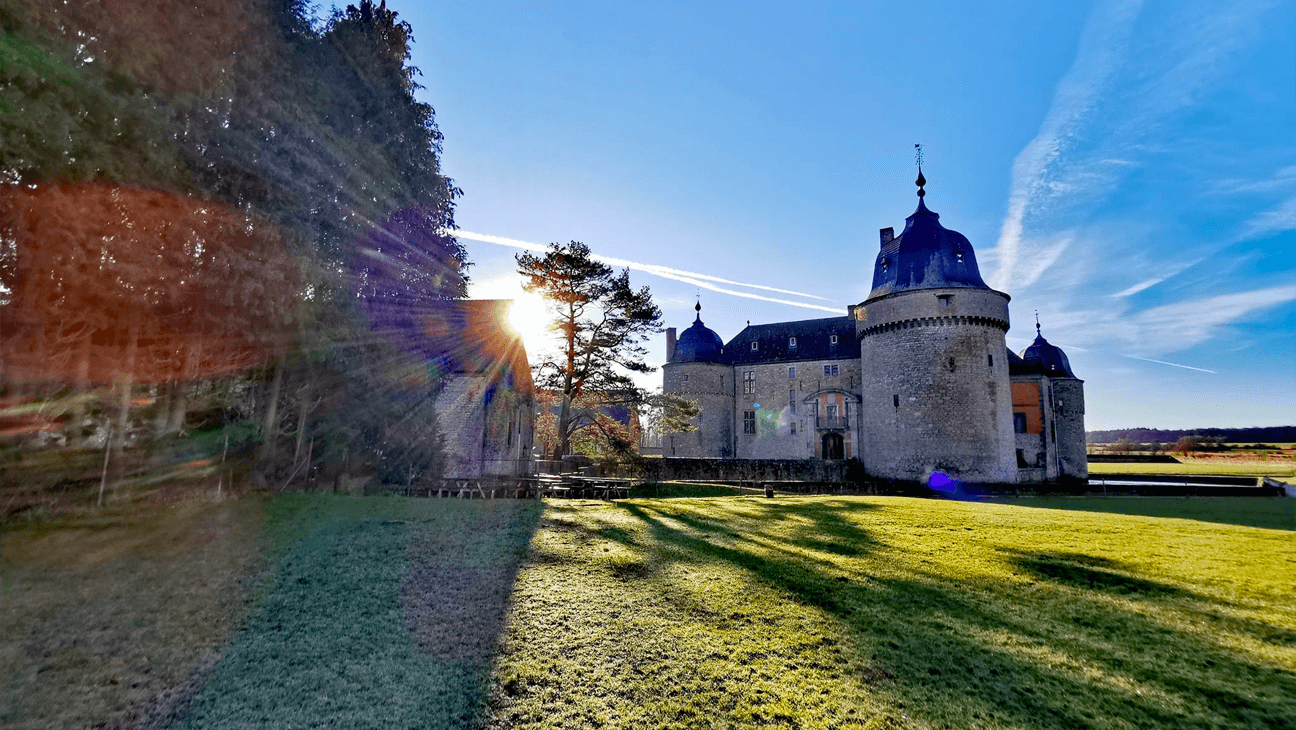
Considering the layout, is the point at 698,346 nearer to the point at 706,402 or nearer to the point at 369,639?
the point at 706,402

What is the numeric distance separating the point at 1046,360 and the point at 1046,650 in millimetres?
37059

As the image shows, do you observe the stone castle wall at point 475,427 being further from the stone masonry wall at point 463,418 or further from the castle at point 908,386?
the castle at point 908,386

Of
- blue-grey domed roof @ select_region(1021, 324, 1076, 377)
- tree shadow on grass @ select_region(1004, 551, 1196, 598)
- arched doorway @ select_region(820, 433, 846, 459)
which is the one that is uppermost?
blue-grey domed roof @ select_region(1021, 324, 1076, 377)

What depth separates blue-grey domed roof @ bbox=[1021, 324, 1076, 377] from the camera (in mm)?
33125

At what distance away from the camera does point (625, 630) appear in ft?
16.2

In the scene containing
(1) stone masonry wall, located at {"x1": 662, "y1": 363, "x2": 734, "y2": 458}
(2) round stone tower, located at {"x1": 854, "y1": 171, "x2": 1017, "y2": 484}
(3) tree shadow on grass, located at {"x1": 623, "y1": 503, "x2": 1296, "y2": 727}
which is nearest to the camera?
(3) tree shadow on grass, located at {"x1": 623, "y1": 503, "x2": 1296, "y2": 727}

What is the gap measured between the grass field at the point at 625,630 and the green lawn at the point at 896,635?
0.03 metres

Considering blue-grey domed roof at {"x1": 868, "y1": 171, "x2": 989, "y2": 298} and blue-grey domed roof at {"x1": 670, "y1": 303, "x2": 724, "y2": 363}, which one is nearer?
blue-grey domed roof at {"x1": 868, "y1": 171, "x2": 989, "y2": 298}

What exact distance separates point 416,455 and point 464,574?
11.1 metres

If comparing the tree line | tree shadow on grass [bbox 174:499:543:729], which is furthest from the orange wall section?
tree shadow on grass [bbox 174:499:543:729]

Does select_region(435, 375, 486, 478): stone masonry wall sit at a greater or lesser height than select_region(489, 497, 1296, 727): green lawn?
greater

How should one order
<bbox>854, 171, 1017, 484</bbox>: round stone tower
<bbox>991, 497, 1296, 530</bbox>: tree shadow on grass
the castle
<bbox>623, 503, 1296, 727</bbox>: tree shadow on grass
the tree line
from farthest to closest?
the castle, <bbox>854, 171, 1017, 484</bbox>: round stone tower, <bbox>991, 497, 1296, 530</bbox>: tree shadow on grass, the tree line, <bbox>623, 503, 1296, 727</bbox>: tree shadow on grass

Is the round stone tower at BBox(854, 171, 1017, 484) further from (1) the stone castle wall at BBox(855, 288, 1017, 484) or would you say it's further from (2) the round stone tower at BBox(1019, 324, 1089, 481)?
(2) the round stone tower at BBox(1019, 324, 1089, 481)

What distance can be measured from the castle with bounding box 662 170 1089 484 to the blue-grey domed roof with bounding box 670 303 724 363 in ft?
0.30
